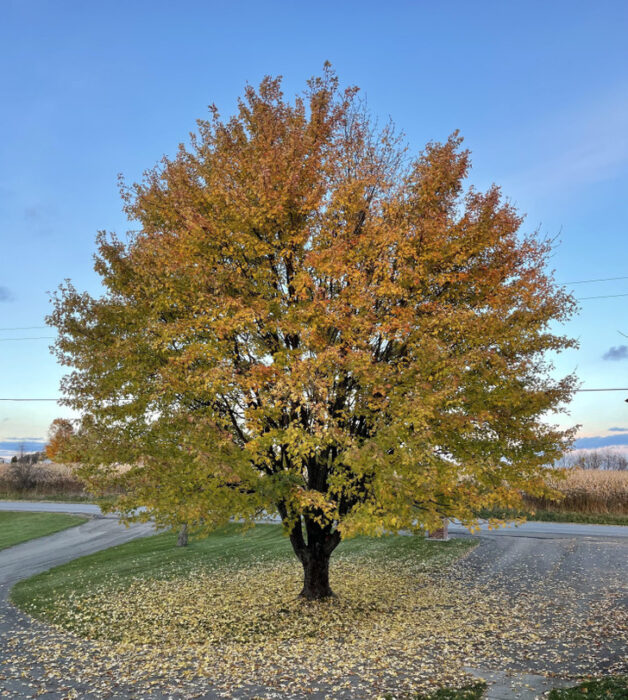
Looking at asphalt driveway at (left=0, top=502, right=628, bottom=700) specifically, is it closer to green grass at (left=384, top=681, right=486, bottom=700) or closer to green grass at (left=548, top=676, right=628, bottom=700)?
green grass at (left=384, top=681, right=486, bottom=700)

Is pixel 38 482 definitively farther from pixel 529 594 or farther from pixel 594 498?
pixel 529 594

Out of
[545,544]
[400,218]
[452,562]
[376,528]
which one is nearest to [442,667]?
[376,528]

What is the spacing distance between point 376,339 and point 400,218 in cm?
291

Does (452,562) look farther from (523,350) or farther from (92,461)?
(92,461)

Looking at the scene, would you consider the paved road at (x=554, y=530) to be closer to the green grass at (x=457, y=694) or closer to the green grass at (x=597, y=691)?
the green grass at (x=597, y=691)

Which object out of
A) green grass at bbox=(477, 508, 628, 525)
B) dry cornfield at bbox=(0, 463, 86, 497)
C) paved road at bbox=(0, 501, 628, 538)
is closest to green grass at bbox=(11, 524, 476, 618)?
paved road at bbox=(0, 501, 628, 538)

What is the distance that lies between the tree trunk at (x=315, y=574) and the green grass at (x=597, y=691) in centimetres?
696

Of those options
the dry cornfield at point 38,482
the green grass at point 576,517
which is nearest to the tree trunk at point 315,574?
the green grass at point 576,517

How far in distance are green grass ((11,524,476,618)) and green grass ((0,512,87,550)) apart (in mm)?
7163

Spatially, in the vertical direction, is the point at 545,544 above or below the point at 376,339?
below

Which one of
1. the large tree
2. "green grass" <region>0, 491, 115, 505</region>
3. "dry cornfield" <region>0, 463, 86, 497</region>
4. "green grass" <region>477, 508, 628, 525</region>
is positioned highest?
the large tree

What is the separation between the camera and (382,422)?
11078 mm

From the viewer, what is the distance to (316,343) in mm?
11078

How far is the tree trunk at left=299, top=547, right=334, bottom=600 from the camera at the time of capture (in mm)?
14328
